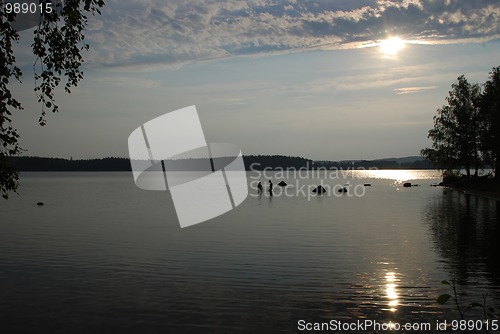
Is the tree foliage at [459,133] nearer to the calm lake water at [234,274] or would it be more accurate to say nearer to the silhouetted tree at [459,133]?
the silhouetted tree at [459,133]

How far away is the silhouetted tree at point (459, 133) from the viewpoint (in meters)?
91.6

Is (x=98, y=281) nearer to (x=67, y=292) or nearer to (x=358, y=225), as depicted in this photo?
(x=67, y=292)

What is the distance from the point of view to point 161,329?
14234mm

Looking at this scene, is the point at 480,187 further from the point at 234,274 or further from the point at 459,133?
the point at 234,274

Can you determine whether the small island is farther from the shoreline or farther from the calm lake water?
the calm lake water

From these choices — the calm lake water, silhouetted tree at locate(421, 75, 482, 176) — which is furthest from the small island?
the calm lake water

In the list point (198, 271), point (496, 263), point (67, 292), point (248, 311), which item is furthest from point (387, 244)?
point (67, 292)

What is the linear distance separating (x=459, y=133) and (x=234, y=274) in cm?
8230

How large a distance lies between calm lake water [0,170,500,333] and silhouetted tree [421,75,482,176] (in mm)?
53077

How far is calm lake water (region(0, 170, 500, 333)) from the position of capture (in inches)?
606

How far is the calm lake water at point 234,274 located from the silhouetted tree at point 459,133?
53077mm

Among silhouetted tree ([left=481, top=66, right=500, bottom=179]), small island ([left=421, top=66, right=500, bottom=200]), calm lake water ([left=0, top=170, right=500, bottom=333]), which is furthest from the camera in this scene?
small island ([left=421, top=66, right=500, bottom=200])

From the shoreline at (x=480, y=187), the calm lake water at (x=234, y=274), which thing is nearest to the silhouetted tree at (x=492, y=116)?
the shoreline at (x=480, y=187)

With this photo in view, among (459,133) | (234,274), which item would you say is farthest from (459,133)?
(234,274)
